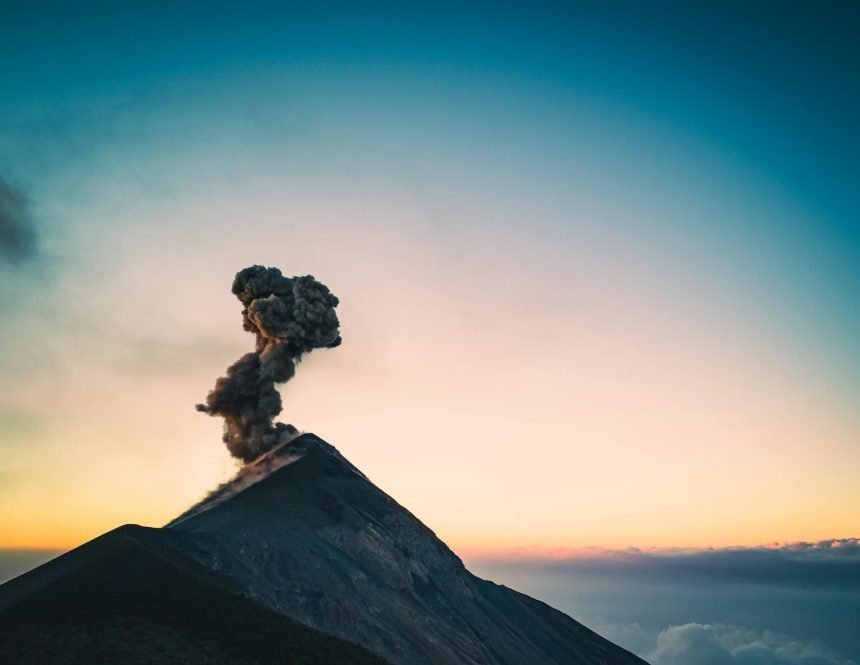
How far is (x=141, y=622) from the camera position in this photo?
60.6 meters

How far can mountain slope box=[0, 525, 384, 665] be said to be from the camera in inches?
2221

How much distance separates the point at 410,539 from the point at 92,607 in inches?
2469

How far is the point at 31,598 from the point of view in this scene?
65.9 meters

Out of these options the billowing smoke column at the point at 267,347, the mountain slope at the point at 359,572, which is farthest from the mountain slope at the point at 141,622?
the billowing smoke column at the point at 267,347

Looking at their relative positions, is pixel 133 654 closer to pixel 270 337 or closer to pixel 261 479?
pixel 261 479

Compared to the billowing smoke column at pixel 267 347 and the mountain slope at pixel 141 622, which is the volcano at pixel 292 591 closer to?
the mountain slope at pixel 141 622

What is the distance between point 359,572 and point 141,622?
40560 millimetres

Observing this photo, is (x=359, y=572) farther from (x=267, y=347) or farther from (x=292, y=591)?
(x=267, y=347)

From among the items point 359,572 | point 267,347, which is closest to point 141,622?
point 359,572

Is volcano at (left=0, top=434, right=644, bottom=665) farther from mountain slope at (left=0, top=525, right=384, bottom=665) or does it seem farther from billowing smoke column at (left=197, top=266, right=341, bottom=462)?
billowing smoke column at (left=197, top=266, right=341, bottom=462)

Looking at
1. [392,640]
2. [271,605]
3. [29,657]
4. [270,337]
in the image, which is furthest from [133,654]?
[270,337]

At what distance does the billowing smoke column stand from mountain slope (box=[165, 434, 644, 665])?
7259mm

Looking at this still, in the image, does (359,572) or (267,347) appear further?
(267,347)

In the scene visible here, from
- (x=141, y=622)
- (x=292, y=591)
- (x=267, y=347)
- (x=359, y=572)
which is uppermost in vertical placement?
(x=267, y=347)
